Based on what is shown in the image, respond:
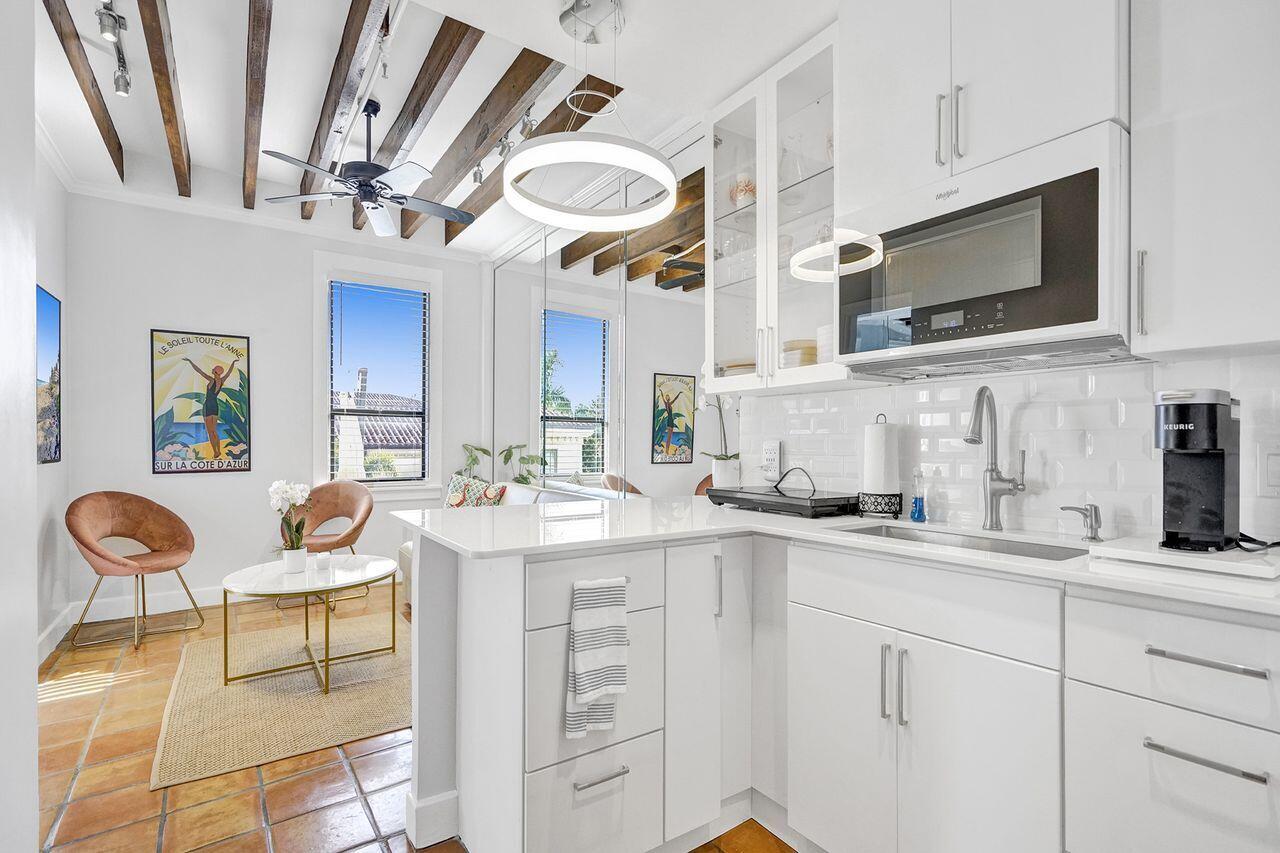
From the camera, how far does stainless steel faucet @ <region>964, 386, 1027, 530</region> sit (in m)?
1.88

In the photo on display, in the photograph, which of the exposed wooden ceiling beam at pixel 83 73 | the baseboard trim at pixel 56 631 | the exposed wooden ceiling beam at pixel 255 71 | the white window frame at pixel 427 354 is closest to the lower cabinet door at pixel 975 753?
the exposed wooden ceiling beam at pixel 255 71

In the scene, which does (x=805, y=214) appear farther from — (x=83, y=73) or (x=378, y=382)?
(x=378, y=382)

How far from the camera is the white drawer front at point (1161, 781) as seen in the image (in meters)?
1.07

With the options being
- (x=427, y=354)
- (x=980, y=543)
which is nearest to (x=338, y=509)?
(x=427, y=354)

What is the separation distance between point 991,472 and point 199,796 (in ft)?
9.45

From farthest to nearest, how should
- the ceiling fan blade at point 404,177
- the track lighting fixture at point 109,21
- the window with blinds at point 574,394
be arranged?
the window with blinds at point 574,394 → the ceiling fan blade at point 404,177 → the track lighting fixture at point 109,21

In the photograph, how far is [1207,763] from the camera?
3.64 feet

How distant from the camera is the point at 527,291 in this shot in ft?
16.8

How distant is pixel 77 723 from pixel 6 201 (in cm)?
312

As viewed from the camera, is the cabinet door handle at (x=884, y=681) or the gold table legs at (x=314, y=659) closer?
the cabinet door handle at (x=884, y=681)

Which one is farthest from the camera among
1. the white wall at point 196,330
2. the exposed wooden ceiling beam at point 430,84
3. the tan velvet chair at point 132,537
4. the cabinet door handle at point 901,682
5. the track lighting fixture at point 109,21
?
the white wall at point 196,330

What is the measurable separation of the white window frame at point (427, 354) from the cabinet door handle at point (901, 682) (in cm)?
441

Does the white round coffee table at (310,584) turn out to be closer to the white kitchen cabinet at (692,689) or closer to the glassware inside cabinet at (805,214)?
the white kitchen cabinet at (692,689)

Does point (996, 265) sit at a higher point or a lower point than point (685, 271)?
lower
